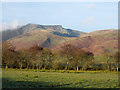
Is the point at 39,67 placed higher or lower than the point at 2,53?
lower

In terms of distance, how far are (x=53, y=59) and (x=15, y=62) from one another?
13.9 meters

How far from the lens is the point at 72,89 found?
18.3 metres

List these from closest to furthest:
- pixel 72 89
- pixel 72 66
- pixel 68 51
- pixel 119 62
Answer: pixel 72 89
pixel 119 62
pixel 72 66
pixel 68 51

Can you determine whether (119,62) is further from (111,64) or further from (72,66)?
(72,66)

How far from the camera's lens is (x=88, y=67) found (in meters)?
65.0

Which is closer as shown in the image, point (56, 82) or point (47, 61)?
point (56, 82)

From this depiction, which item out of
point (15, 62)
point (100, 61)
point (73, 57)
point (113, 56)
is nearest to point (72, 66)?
point (73, 57)

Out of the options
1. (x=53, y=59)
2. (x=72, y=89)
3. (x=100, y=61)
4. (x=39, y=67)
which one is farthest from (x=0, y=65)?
(x=72, y=89)

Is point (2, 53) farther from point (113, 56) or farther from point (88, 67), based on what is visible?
point (113, 56)

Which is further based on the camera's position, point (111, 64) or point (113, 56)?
point (113, 56)

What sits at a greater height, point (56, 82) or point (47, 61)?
point (47, 61)

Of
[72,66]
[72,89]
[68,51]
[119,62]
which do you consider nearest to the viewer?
[72,89]

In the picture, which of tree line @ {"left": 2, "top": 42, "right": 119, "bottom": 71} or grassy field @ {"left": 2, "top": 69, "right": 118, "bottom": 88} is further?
tree line @ {"left": 2, "top": 42, "right": 119, "bottom": 71}

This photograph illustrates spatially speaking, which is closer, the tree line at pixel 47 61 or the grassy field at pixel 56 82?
the grassy field at pixel 56 82
